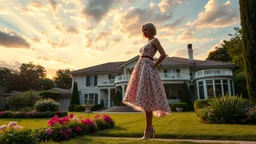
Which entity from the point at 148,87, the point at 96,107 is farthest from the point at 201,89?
the point at 148,87

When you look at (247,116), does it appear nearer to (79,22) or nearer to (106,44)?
(106,44)

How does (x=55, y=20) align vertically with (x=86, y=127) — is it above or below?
above

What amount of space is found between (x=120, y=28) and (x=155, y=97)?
279 inches

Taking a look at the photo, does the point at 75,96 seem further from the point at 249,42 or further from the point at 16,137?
the point at 16,137

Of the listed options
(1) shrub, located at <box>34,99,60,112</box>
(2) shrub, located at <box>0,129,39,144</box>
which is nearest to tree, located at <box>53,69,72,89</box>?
(1) shrub, located at <box>34,99,60,112</box>

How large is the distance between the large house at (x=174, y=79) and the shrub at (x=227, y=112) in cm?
1413

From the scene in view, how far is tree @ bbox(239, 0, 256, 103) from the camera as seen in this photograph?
809 cm

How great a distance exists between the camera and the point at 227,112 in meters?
7.87

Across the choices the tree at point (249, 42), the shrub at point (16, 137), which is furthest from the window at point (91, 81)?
the shrub at point (16, 137)

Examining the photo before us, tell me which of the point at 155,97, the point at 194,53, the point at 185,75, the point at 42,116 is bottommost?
the point at 42,116

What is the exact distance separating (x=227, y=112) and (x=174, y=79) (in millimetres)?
17206

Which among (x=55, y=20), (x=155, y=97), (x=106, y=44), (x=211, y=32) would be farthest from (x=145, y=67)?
(x=211, y=32)

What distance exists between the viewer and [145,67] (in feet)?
14.0

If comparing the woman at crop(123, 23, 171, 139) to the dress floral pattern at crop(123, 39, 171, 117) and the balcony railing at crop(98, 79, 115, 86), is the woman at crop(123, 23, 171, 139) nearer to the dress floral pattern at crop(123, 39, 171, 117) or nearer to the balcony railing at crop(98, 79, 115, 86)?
the dress floral pattern at crop(123, 39, 171, 117)
